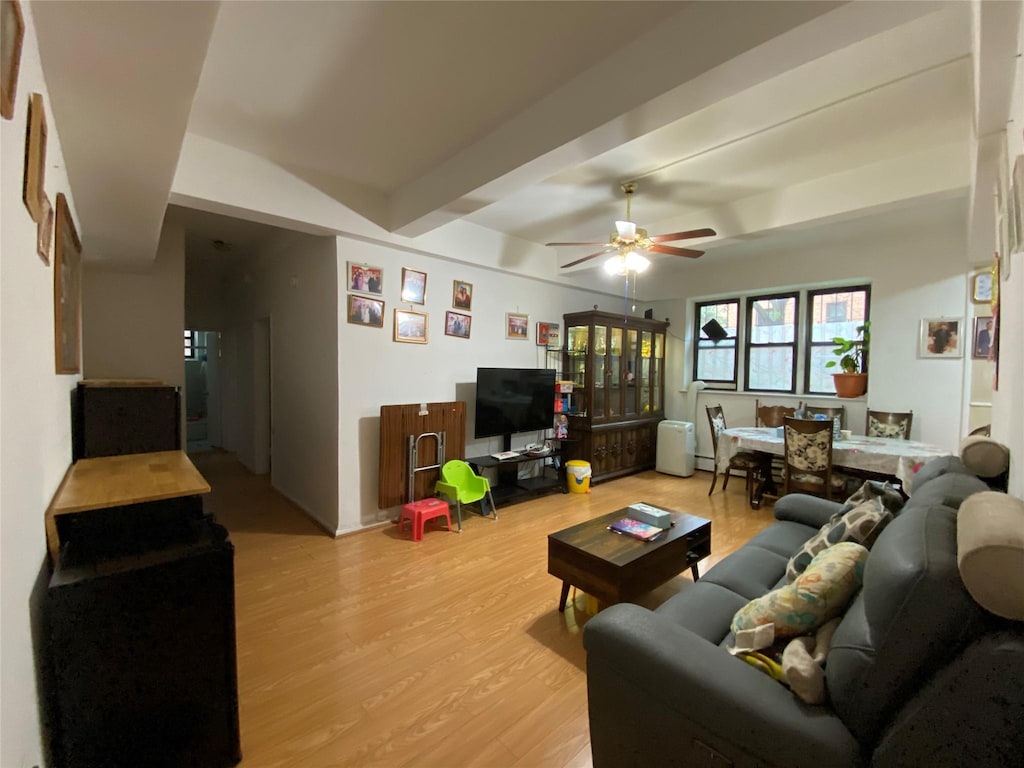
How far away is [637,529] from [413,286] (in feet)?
9.08

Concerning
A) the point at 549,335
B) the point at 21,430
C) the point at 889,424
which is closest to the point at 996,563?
the point at 21,430

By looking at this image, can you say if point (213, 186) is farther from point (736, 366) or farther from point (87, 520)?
point (736, 366)

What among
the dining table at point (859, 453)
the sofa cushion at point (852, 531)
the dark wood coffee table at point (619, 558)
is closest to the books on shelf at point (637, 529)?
the dark wood coffee table at point (619, 558)

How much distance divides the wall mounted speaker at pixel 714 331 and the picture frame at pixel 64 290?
6160 mm

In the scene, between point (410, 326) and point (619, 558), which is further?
point (410, 326)

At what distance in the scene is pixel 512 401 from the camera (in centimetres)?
452

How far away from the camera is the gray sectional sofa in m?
0.80

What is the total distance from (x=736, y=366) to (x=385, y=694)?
548 cm

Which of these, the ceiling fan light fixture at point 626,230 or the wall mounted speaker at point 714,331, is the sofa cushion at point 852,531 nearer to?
the ceiling fan light fixture at point 626,230

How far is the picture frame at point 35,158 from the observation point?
1039 millimetres

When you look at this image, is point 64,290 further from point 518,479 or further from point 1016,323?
point 518,479

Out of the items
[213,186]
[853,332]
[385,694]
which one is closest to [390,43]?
[213,186]

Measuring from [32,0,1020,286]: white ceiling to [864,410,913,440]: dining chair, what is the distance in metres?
2.23

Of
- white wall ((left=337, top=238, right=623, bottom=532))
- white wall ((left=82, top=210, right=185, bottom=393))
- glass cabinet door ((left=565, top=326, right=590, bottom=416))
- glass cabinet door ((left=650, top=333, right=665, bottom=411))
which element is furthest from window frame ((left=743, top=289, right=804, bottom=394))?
white wall ((left=82, top=210, right=185, bottom=393))
